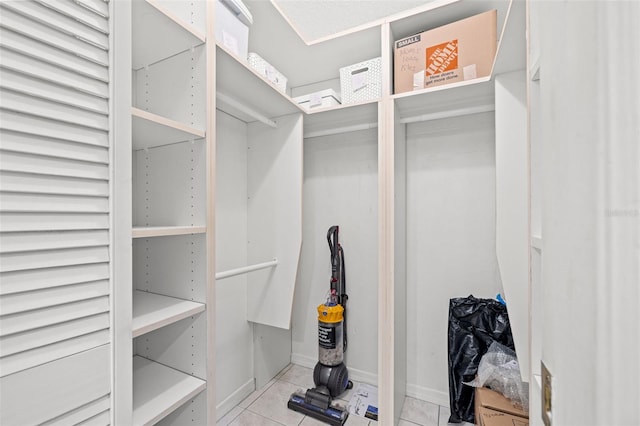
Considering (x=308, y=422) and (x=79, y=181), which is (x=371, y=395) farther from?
(x=79, y=181)

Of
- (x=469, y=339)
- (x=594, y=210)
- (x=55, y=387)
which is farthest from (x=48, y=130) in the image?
(x=469, y=339)

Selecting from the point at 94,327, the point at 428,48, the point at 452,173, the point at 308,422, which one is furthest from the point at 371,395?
the point at 428,48

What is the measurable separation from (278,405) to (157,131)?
191 centimetres

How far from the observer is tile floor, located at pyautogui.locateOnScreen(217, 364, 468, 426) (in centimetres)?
185

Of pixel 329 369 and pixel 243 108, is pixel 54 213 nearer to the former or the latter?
pixel 243 108

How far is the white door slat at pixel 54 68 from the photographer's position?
56 cm

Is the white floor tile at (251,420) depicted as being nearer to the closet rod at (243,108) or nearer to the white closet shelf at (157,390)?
the white closet shelf at (157,390)

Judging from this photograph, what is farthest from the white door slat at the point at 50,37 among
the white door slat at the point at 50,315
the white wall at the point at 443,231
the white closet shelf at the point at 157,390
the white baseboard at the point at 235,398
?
the white baseboard at the point at 235,398

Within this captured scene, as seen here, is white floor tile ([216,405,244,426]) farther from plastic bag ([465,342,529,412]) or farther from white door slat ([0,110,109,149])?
white door slat ([0,110,109,149])

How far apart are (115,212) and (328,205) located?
1.78 metres

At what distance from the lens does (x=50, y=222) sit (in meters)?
0.62

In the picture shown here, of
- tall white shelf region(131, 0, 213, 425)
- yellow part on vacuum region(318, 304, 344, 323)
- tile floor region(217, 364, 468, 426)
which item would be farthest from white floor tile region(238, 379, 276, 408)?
tall white shelf region(131, 0, 213, 425)

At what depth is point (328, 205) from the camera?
2.39 meters

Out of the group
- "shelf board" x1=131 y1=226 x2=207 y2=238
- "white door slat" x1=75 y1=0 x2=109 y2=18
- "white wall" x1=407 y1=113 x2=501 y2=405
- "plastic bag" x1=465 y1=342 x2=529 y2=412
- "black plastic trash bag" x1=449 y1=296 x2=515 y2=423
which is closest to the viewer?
"white door slat" x1=75 y1=0 x2=109 y2=18
